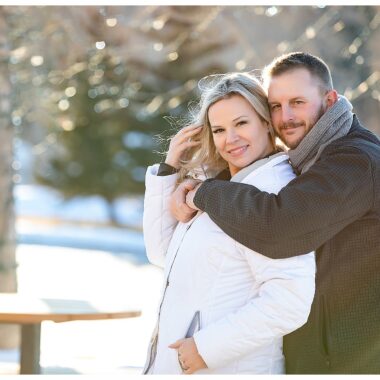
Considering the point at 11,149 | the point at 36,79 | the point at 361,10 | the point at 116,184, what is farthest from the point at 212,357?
the point at 116,184

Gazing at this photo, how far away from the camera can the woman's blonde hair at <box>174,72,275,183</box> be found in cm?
274

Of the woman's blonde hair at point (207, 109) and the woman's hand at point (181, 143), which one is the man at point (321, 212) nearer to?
the woman's blonde hair at point (207, 109)

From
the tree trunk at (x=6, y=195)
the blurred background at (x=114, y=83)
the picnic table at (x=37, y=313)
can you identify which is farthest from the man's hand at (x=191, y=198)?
the tree trunk at (x=6, y=195)

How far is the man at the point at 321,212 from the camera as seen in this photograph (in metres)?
2.46

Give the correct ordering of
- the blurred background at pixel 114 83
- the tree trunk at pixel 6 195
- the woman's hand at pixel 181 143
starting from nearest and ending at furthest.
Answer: the woman's hand at pixel 181 143 < the tree trunk at pixel 6 195 < the blurred background at pixel 114 83

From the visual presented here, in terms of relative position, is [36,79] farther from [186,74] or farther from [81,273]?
[186,74]

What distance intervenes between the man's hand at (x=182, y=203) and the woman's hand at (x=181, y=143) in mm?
148

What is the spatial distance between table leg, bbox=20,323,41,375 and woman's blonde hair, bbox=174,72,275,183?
1809 millimetres

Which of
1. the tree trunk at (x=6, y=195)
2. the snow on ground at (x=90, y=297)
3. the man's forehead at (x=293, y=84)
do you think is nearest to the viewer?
the man's forehead at (x=293, y=84)

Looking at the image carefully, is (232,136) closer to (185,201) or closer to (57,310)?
(185,201)

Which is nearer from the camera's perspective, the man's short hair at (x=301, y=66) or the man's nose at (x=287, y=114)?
the man's nose at (x=287, y=114)

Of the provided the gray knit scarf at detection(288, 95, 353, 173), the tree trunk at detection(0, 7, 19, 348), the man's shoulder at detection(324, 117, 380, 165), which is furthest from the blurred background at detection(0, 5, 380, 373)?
the man's shoulder at detection(324, 117, 380, 165)

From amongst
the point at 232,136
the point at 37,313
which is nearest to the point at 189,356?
the point at 232,136

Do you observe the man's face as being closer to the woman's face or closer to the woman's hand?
the woman's face
